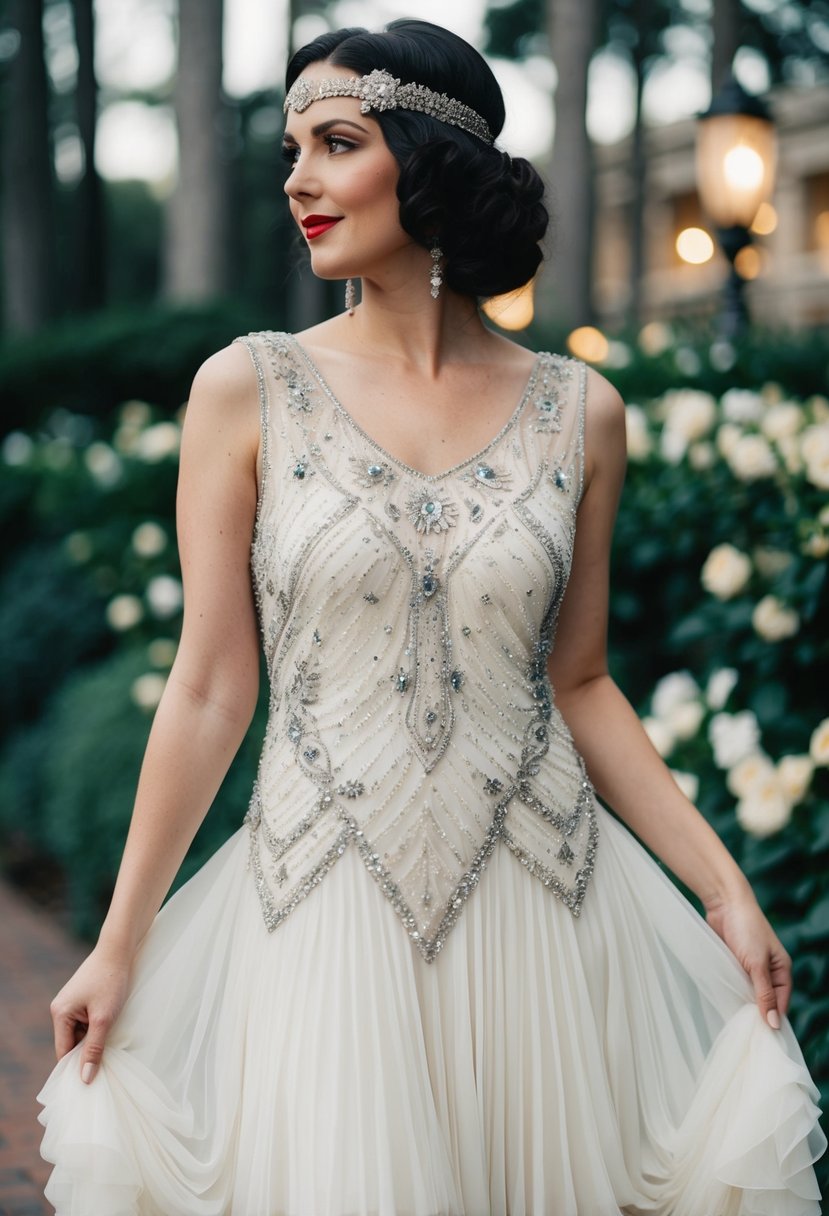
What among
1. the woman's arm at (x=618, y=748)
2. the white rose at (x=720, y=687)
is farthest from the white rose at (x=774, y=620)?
the woman's arm at (x=618, y=748)

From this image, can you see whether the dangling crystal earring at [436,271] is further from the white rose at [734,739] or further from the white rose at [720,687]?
the white rose at [720,687]

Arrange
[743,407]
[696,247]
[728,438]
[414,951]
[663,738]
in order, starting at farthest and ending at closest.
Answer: [696,247]
[743,407]
[728,438]
[663,738]
[414,951]

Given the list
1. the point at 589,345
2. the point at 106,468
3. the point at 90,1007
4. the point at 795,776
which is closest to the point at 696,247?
the point at 589,345

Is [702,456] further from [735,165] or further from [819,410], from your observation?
[735,165]

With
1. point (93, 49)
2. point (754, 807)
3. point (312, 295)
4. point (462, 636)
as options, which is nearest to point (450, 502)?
point (462, 636)

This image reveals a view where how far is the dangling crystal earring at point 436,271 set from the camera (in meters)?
2.40

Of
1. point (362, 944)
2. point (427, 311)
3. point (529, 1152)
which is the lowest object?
point (529, 1152)

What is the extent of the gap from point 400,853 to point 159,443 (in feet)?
17.1

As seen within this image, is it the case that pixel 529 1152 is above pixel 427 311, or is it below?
below

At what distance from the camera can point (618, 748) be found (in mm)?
2449

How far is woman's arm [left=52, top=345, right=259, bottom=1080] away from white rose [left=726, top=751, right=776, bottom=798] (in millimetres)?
1712

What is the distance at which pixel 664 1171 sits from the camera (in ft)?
7.39

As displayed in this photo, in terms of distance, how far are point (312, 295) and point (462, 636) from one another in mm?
20567

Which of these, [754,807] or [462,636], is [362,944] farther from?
[754,807]
